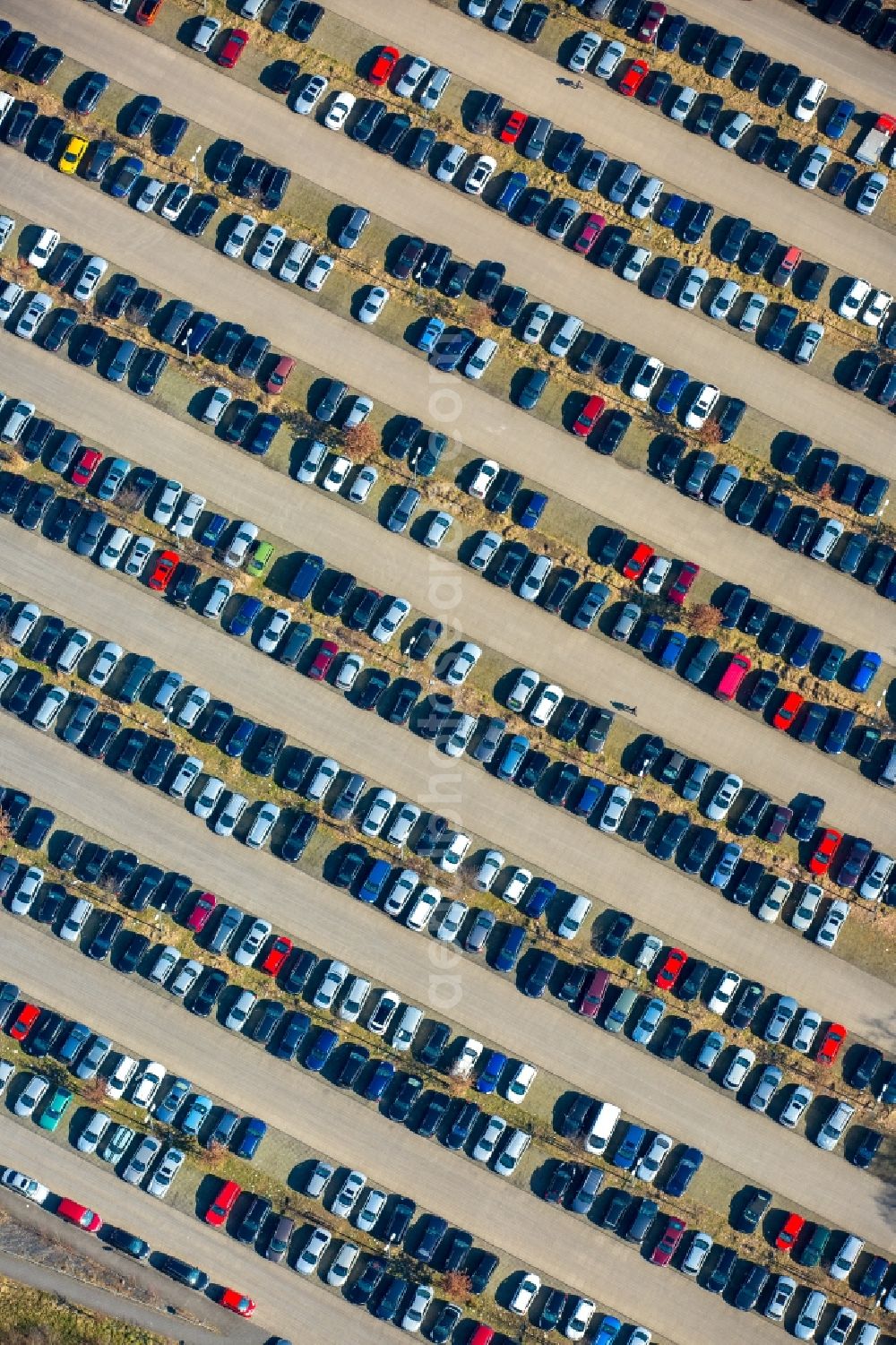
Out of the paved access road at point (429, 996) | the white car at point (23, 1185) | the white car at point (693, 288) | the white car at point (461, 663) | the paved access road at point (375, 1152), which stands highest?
the white car at point (693, 288)

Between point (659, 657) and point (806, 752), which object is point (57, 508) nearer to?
point (659, 657)

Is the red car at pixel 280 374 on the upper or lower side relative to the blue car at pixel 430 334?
lower

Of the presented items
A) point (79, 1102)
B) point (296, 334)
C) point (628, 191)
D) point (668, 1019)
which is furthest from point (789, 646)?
point (79, 1102)

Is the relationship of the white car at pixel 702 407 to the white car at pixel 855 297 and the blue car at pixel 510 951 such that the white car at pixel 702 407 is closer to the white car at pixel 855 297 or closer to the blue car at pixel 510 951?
the white car at pixel 855 297

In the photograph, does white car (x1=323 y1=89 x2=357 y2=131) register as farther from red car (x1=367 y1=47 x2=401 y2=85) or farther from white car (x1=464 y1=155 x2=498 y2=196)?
white car (x1=464 y1=155 x2=498 y2=196)

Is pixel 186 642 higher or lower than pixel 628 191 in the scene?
lower

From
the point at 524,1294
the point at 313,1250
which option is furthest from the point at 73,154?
the point at 524,1294

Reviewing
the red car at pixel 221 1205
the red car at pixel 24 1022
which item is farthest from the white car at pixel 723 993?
the red car at pixel 24 1022
